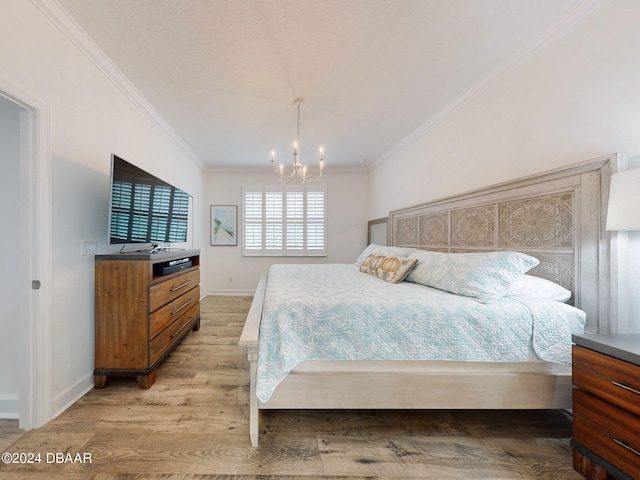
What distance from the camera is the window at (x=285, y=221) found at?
5.22m

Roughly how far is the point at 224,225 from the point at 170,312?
3091 mm

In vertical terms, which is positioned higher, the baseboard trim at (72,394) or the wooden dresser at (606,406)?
the wooden dresser at (606,406)

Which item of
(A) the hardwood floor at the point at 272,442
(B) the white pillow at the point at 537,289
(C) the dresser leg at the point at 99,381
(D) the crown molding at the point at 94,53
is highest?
(D) the crown molding at the point at 94,53

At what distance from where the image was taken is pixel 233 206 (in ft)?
16.9

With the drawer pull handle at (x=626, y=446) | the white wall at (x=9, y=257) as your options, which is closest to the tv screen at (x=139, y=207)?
the white wall at (x=9, y=257)

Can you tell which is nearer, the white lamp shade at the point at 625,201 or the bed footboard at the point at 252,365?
the white lamp shade at the point at 625,201

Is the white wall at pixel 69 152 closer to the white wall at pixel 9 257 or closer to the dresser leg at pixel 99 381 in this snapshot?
the dresser leg at pixel 99 381

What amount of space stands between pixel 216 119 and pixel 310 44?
5.53ft

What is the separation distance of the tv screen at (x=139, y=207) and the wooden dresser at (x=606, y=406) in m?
2.97

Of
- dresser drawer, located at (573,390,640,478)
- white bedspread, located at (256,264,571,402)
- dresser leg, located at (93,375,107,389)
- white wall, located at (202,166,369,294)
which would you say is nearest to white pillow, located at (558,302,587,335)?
white bedspread, located at (256,264,571,402)

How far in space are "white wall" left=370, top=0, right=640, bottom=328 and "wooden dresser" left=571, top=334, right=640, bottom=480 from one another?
1.88ft

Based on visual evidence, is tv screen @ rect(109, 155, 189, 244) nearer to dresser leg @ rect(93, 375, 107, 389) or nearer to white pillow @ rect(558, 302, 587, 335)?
dresser leg @ rect(93, 375, 107, 389)

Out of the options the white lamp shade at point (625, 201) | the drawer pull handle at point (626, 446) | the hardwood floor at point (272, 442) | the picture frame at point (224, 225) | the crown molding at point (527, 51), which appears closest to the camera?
the drawer pull handle at point (626, 446)

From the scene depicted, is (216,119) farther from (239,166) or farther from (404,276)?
(404,276)
